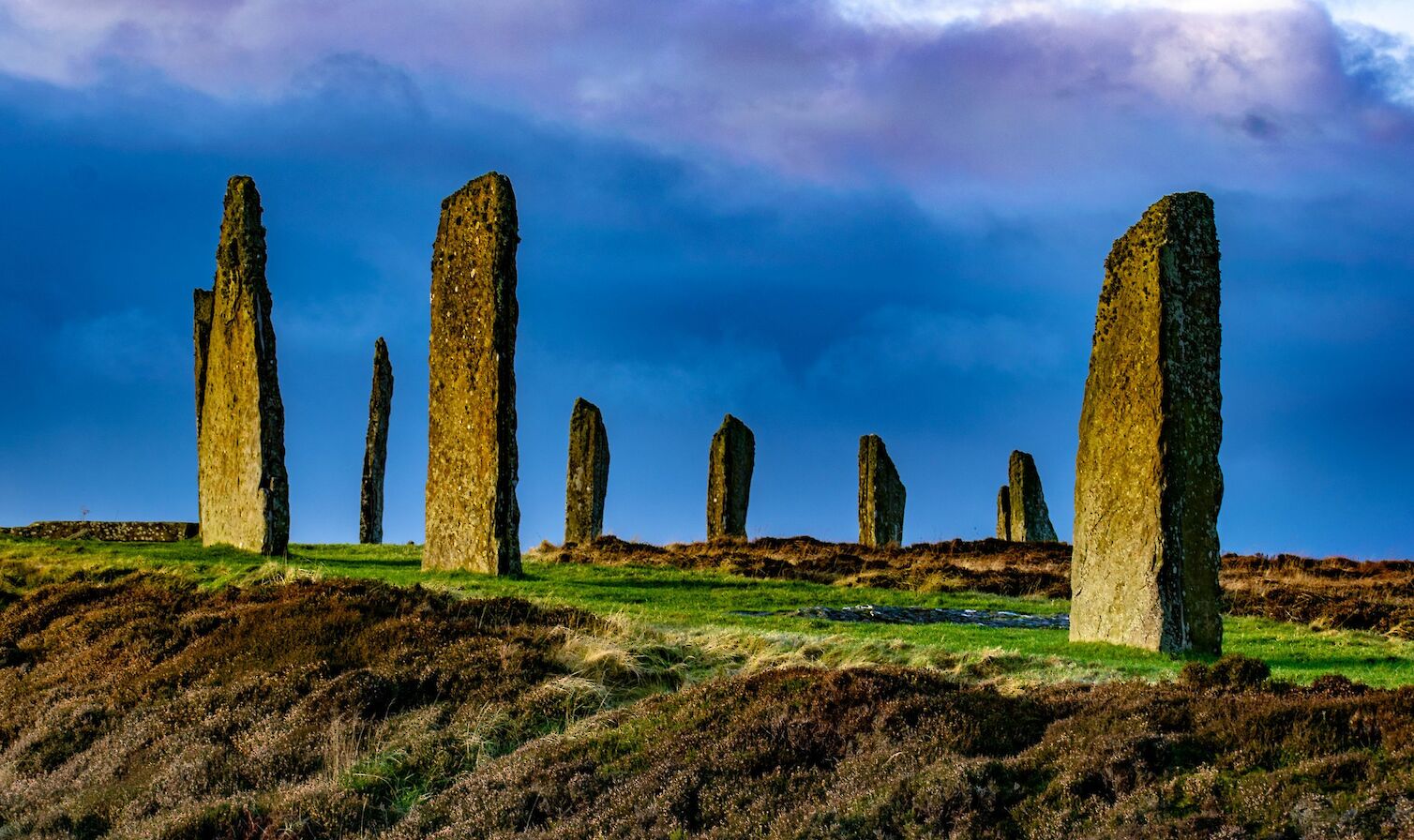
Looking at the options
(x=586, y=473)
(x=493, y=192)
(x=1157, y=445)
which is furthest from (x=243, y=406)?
(x=1157, y=445)

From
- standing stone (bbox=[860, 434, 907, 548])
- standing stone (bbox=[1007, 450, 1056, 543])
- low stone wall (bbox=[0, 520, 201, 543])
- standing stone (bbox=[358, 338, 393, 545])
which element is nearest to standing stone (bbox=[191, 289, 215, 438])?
low stone wall (bbox=[0, 520, 201, 543])

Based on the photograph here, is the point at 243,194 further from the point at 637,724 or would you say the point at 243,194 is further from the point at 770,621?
the point at 637,724

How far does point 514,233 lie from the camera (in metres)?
24.1

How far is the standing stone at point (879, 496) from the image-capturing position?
4419 centimetres

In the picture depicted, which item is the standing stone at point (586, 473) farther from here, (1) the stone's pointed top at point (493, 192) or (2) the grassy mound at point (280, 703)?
(2) the grassy mound at point (280, 703)

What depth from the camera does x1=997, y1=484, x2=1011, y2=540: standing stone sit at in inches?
1901

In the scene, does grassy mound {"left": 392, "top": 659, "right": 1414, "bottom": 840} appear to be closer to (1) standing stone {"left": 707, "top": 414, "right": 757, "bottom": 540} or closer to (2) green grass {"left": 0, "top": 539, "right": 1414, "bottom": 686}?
(2) green grass {"left": 0, "top": 539, "right": 1414, "bottom": 686}

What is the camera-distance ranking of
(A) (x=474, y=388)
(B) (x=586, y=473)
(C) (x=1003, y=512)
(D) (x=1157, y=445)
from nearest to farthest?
1. (D) (x=1157, y=445)
2. (A) (x=474, y=388)
3. (B) (x=586, y=473)
4. (C) (x=1003, y=512)

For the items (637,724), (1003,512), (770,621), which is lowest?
(637,724)

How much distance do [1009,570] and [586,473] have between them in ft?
47.8

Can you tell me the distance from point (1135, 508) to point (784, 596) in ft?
26.7

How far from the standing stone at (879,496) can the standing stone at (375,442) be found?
17591 millimetres

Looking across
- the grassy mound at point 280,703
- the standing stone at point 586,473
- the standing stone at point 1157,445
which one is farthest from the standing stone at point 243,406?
the standing stone at point 1157,445

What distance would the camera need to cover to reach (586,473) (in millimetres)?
39219
